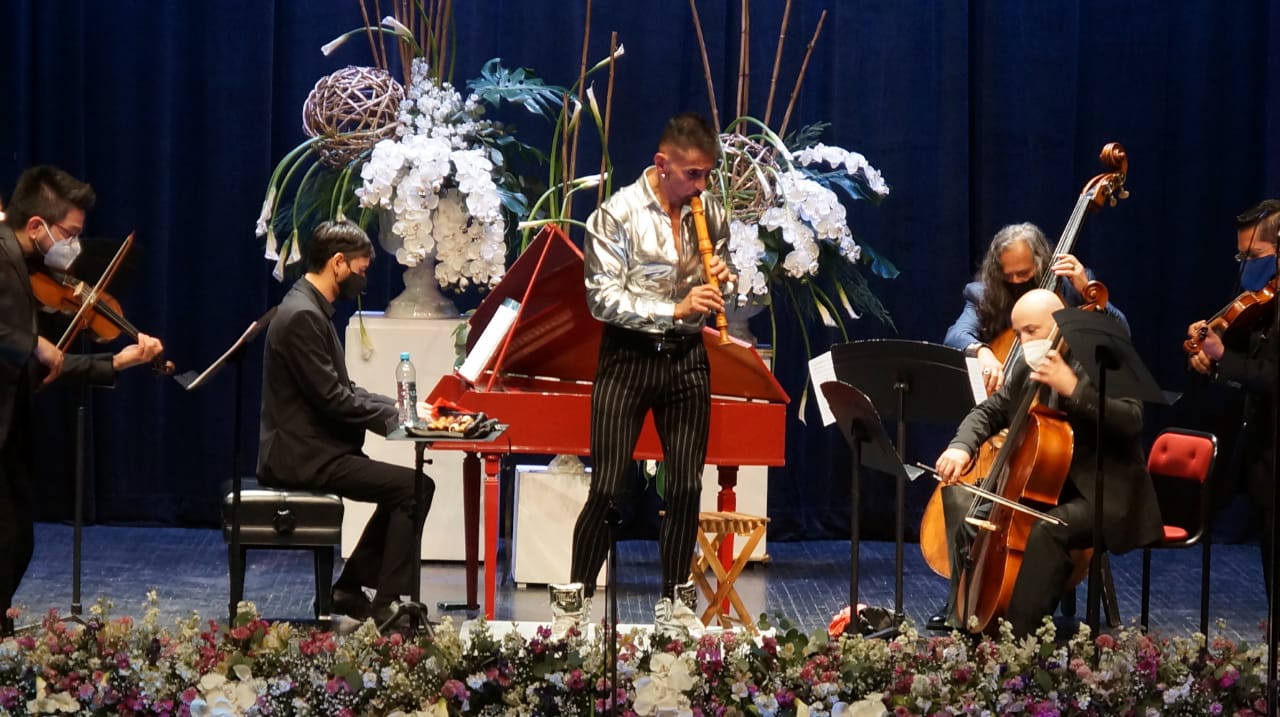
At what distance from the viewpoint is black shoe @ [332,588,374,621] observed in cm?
539

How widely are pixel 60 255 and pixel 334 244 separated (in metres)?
0.88

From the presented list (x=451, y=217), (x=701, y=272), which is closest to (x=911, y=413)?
(x=701, y=272)

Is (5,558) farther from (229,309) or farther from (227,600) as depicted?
(229,309)

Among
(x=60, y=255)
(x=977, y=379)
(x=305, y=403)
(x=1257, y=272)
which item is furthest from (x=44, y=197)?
(x=1257, y=272)

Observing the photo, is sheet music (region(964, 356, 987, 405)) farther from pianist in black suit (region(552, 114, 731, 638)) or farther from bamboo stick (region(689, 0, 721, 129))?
bamboo stick (region(689, 0, 721, 129))

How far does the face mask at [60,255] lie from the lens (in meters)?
4.98

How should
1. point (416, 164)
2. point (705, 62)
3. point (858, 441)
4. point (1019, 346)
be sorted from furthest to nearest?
point (705, 62), point (416, 164), point (1019, 346), point (858, 441)

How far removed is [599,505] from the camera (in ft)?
15.4

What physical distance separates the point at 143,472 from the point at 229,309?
887 millimetres

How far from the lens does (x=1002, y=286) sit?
18.1 ft

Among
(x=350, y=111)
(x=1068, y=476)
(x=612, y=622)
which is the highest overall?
(x=350, y=111)

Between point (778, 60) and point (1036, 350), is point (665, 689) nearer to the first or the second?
point (1036, 350)

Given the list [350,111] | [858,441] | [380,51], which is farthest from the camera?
[380,51]

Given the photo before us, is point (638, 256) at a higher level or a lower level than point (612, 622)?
higher
